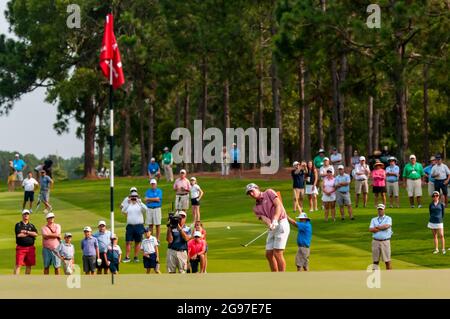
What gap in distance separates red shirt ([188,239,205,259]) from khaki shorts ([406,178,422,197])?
14.9 metres

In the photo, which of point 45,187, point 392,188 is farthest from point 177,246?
point 45,187

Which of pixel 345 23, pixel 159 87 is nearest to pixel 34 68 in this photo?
pixel 159 87

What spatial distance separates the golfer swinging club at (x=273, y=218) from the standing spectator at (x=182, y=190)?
16605 mm

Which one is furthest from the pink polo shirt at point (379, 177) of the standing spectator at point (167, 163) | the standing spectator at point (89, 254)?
the standing spectator at point (167, 163)

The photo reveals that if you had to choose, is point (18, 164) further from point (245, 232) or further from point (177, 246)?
point (177, 246)

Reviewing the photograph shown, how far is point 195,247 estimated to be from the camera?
89.8 ft

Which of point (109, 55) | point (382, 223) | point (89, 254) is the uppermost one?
point (109, 55)

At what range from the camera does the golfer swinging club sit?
20531 mm

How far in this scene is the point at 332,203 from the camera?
126 feet

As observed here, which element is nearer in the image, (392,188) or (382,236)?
(382,236)

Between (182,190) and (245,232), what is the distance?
2.62 metres
